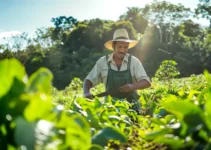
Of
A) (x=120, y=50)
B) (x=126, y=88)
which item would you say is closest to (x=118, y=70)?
(x=120, y=50)

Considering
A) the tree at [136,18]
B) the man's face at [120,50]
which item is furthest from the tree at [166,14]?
the man's face at [120,50]

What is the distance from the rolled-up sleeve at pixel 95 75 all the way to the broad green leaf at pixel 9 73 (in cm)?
389

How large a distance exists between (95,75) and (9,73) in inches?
158

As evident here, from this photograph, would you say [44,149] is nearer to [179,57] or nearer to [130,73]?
[130,73]

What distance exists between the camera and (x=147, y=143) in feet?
3.21

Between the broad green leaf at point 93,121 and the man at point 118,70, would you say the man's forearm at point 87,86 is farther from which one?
the broad green leaf at point 93,121

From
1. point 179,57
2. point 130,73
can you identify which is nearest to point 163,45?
point 179,57

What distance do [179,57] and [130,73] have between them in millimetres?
29911

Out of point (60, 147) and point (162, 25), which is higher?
point (60, 147)

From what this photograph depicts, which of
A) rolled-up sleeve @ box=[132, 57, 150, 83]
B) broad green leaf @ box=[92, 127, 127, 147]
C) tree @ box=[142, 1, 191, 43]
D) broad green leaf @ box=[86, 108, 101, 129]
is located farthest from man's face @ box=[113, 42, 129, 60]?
tree @ box=[142, 1, 191, 43]

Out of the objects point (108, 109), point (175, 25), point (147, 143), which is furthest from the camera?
point (175, 25)

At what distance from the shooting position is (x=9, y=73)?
0.64 meters

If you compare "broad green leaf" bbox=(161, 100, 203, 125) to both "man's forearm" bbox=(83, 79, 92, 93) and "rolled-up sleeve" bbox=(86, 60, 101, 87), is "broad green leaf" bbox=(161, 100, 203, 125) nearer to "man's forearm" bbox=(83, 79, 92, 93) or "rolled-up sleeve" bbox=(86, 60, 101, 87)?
"man's forearm" bbox=(83, 79, 92, 93)

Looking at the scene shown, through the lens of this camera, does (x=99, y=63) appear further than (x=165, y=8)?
No
